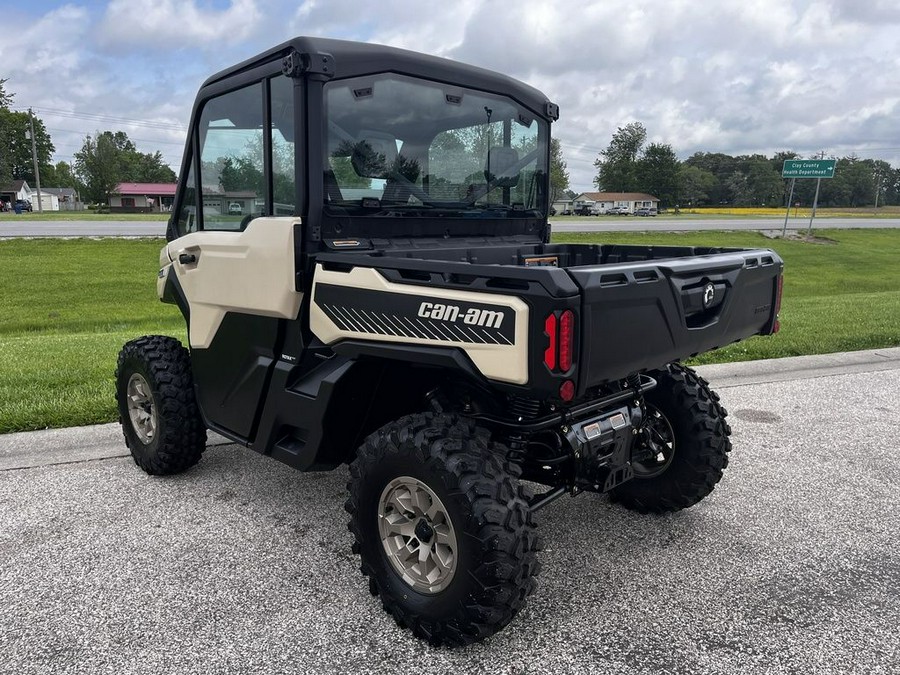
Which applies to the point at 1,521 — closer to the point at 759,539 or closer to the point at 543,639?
the point at 543,639

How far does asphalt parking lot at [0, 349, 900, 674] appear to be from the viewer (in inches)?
103

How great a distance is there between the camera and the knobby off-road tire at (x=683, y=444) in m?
3.54

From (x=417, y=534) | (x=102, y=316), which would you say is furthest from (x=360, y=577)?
(x=102, y=316)

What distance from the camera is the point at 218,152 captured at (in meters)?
3.64

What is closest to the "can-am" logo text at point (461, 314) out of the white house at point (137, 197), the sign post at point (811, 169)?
the sign post at point (811, 169)

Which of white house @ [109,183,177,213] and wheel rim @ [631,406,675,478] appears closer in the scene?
wheel rim @ [631,406,675,478]

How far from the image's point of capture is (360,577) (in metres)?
3.12

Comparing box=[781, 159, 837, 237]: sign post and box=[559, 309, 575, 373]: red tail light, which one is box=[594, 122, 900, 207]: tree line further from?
box=[559, 309, 575, 373]: red tail light

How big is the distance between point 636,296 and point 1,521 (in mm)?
3331

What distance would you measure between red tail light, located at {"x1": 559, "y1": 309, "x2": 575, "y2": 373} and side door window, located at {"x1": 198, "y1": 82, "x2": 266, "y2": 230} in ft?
5.55

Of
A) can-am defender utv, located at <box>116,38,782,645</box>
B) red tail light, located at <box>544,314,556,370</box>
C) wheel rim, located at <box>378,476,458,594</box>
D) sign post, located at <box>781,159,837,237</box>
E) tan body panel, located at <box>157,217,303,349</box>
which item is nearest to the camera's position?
red tail light, located at <box>544,314,556,370</box>

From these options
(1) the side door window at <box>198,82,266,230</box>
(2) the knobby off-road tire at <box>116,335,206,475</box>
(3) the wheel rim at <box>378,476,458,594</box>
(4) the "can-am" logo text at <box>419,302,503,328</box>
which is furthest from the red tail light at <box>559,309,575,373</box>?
(2) the knobby off-road tire at <box>116,335,206,475</box>

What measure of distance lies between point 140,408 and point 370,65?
2519 mm

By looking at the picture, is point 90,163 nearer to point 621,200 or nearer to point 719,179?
point 621,200
